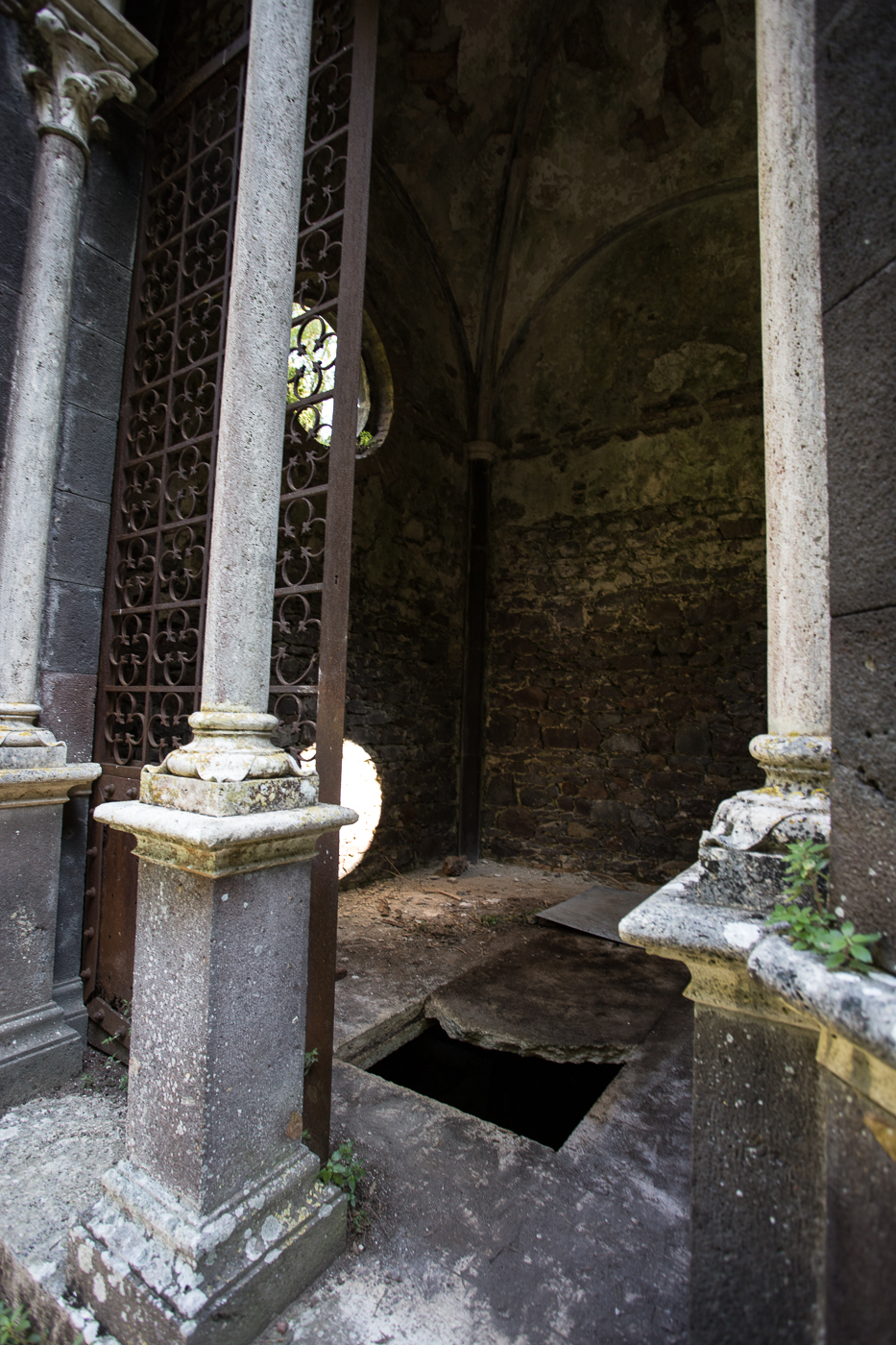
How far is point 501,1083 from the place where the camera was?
3324 millimetres

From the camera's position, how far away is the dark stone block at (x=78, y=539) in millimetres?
2410

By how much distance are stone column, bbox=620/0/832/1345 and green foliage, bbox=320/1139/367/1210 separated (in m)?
0.97

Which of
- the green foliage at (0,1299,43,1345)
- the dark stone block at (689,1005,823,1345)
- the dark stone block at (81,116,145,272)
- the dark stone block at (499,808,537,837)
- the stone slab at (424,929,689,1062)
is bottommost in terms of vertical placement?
the green foliage at (0,1299,43,1345)

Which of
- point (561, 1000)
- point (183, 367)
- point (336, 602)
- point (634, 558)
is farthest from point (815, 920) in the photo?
point (634, 558)

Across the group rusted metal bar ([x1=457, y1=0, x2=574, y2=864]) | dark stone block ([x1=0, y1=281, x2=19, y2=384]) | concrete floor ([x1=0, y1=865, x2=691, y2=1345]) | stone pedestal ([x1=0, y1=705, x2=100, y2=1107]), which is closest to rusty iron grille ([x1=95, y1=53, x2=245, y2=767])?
stone pedestal ([x1=0, y1=705, x2=100, y2=1107])

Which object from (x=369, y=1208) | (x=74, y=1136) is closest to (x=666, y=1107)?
(x=369, y=1208)

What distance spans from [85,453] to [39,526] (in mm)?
380

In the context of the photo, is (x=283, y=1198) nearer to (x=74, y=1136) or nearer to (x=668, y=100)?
(x=74, y=1136)

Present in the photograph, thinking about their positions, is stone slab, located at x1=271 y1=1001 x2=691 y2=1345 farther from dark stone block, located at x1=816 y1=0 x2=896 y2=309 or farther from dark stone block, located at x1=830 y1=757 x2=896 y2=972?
dark stone block, located at x1=816 y1=0 x2=896 y2=309

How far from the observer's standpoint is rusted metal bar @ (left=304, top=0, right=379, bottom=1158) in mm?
1766

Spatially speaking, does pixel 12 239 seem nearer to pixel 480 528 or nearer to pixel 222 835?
pixel 222 835

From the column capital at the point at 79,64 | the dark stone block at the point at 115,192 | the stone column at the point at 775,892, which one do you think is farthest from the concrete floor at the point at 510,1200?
the column capital at the point at 79,64

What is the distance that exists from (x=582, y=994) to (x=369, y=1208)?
1618mm

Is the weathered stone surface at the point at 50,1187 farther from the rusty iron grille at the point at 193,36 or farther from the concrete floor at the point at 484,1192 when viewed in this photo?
the rusty iron grille at the point at 193,36
